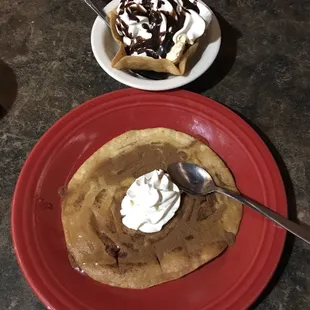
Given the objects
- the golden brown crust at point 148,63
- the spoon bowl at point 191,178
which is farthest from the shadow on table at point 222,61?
the spoon bowl at point 191,178

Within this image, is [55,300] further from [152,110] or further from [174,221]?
[152,110]

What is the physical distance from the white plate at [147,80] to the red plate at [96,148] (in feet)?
0.12

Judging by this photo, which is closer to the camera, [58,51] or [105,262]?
[105,262]

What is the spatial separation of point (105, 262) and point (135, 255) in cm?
6

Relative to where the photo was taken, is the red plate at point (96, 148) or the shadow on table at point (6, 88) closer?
the red plate at point (96, 148)

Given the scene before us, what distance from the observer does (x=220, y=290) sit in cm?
106

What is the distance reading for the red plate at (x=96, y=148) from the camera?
3.46 ft

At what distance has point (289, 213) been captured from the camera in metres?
1.18

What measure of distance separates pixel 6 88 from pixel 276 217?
2.48ft

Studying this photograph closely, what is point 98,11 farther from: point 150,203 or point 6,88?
point 150,203

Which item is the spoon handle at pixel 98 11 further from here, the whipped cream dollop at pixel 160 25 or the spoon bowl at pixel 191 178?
the spoon bowl at pixel 191 178

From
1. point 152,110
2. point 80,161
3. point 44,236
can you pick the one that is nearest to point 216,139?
point 152,110

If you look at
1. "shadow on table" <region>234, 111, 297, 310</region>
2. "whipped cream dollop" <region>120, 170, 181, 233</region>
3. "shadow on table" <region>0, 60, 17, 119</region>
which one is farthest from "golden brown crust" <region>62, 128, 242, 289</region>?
"shadow on table" <region>0, 60, 17, 119</region>

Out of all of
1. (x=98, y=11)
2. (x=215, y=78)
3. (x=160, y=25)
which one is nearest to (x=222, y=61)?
(x=215, y=78)
